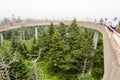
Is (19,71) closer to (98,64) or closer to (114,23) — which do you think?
(114,23)

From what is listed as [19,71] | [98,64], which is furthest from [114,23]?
[98,64]

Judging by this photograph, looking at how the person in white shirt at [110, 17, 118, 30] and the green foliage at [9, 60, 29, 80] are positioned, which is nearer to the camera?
the person in white shirt at [110, 17, 118, 30]

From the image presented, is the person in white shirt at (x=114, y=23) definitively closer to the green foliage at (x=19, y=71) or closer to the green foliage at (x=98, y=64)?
the green foliage at (x=19, y=71)

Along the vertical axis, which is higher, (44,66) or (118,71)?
(118,71)

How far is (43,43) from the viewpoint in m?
36.2

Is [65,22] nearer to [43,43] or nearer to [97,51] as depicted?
[43,43]

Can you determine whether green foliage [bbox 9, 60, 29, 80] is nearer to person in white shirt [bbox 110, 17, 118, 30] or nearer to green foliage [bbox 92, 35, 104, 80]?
green foliage [bbox 92, 35, 104, 80]

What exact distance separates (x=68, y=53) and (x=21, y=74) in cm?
953

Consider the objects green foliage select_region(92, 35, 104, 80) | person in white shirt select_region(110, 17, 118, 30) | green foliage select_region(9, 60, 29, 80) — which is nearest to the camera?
person in white shirt select_region(110, 17, 118, 30)

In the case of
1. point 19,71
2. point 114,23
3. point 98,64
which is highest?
point 114,23

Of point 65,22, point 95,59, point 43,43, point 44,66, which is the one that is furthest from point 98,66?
point 65,22

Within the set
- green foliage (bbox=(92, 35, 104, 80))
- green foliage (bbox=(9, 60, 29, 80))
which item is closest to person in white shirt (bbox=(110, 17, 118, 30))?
green foliage (bbox=(9, 60, 29, 80))

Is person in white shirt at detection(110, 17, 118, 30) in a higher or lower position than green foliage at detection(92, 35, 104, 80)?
higher

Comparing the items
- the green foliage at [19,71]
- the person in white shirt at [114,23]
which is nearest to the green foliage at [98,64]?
the green foliage at [19,71]
